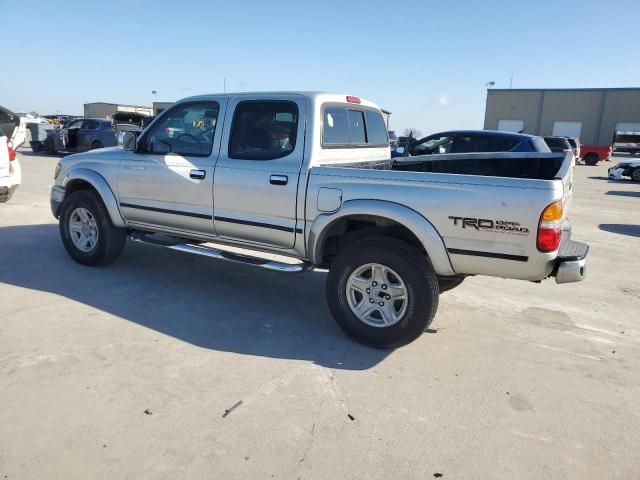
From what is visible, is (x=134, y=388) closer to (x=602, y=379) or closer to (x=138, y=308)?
(x=138, y=308)

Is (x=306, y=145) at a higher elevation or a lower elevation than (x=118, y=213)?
higher

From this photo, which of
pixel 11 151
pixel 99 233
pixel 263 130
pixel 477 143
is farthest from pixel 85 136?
pixel 263 130

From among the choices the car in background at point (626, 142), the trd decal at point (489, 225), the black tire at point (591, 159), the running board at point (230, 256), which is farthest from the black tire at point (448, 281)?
the car in background at point (626, 142)

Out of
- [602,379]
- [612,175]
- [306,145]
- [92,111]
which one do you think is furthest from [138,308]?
[92,111]

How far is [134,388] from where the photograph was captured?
3.11 metres

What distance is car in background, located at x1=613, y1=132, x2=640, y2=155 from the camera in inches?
1610

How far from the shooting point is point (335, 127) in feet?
15.0

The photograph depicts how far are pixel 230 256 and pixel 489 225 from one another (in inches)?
91.3

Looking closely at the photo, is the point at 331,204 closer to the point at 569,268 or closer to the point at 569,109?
the point at 569,268

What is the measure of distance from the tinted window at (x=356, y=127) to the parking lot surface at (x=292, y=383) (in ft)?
5.32

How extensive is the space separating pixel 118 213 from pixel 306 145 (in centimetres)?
239

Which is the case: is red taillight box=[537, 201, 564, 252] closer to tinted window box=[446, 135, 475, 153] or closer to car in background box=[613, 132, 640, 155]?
tinted window box=[446, 135, 475, 153]

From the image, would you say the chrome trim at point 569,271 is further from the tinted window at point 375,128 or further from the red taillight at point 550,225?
the tinted window at point 375,128

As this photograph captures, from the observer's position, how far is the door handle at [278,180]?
4.10 metres
